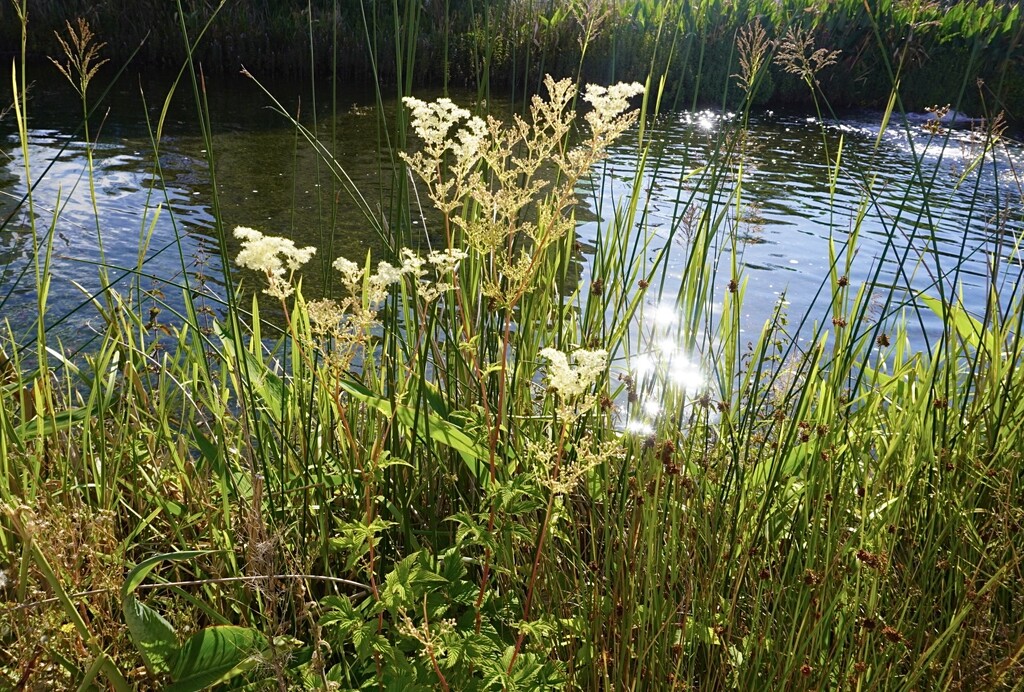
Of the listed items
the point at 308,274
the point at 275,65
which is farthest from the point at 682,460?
the point at 275,65

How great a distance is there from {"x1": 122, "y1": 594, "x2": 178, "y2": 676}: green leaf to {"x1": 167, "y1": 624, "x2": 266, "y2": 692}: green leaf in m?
0.02

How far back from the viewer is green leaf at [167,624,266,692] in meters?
1.08

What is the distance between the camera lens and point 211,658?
1098mm

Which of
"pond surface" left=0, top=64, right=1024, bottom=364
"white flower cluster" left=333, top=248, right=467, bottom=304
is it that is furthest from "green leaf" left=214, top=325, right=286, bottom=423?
"pond surface" left=0, top=64, right=1024, bottom=364

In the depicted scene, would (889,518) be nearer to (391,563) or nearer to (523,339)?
(523,339)

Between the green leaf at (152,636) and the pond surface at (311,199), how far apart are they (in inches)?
57.9

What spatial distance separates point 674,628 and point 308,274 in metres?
3.72

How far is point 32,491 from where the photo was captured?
1.38 m

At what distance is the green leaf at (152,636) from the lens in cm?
105

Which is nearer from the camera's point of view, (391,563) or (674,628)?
(674,628)

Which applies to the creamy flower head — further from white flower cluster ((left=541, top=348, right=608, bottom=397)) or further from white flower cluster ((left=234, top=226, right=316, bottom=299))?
white flower cluster ((left=541, top=348, right=608, bottom=397))

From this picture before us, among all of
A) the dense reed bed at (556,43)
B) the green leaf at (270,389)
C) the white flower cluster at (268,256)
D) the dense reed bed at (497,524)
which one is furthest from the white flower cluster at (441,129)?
the dense reed bed at (556,43)

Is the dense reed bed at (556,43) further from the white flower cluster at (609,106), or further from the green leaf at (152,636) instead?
the green leaf at (152,636)

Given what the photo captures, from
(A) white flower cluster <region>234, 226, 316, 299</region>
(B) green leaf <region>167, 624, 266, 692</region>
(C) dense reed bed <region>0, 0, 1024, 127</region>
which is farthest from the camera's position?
(C) dense reed bed <region>0, 0, 1024, 127</region>
